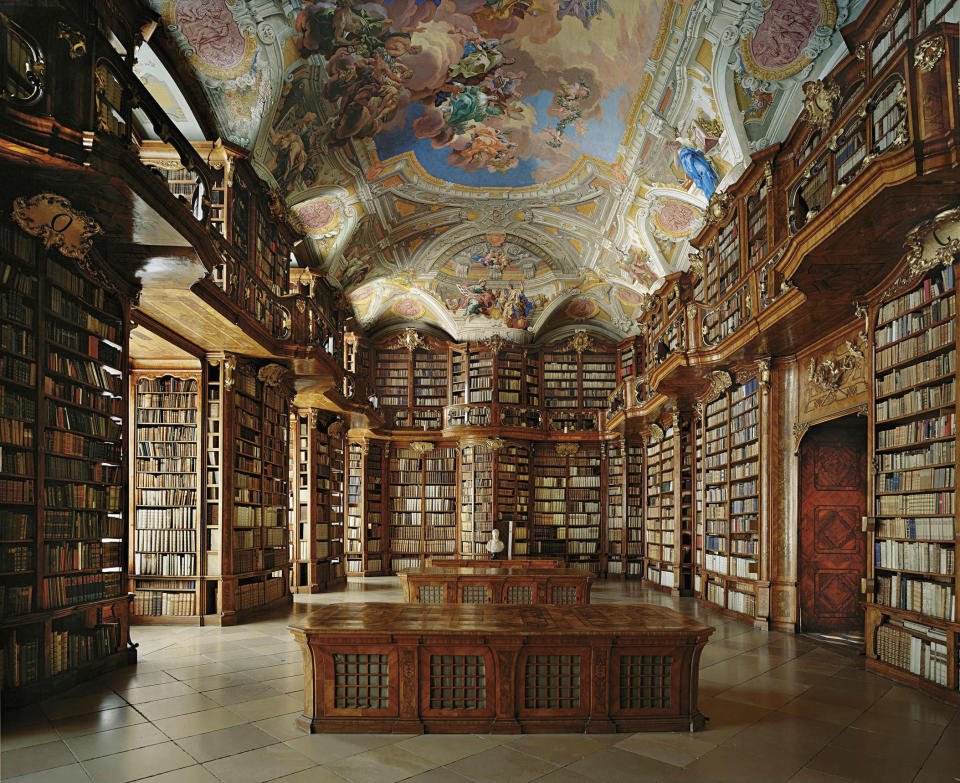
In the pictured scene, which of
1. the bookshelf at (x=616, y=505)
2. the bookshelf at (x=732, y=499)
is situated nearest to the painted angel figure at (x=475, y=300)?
the bookshelf at (x=616, y=505)

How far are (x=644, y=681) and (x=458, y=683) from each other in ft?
4.08

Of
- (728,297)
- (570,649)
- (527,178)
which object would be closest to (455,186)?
(527,178)

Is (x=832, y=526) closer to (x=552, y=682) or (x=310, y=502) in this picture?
(x=552, y=682)

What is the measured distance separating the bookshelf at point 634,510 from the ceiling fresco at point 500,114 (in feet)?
12.9

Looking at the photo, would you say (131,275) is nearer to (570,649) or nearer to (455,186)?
(570,649)

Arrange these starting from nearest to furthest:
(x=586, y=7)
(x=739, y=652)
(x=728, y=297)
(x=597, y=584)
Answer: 1. (x=739, y=652)
2. (x=586, y=7)
3. (x=728, y=297)
4. (x=597, y=584)

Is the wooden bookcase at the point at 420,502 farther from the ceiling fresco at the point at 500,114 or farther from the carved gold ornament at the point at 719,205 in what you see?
the carved gold ornament at the point at 719,205

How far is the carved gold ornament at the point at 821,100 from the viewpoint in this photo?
281 inches

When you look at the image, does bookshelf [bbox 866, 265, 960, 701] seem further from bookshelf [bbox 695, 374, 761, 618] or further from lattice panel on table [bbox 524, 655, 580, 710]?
lattice panel on table [bbox 524, 655, 580, 710]

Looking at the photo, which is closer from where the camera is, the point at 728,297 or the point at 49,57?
the point at 49,57

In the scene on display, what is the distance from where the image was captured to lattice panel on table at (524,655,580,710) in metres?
4.73

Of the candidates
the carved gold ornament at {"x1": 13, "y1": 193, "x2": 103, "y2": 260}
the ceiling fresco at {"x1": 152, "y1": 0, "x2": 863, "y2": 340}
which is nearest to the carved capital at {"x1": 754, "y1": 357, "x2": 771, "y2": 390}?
the ceiling fresco at {"x1": 152, "y1": 0, "x2": 863, "y2": 340}

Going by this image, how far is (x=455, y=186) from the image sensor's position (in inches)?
551

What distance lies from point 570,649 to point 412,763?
123 centimetres
